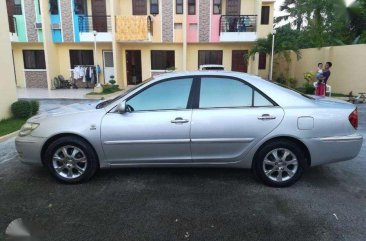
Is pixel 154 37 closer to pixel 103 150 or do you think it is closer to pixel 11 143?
pixel 11 143

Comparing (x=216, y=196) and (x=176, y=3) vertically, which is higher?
(x=176, y=3)

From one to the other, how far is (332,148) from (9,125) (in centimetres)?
741

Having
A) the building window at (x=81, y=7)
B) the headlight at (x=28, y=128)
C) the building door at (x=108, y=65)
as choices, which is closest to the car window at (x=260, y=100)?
the headlight at (x=28, y=128)

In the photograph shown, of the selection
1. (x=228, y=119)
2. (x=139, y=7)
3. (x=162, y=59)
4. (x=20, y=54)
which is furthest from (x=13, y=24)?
(x=228, y=119)

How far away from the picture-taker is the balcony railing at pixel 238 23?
18231 millimetres

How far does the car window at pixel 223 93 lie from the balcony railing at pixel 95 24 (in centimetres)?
1632

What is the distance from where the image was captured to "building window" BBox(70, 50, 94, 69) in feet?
65.9

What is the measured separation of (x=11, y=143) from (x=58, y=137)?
9.82 ft

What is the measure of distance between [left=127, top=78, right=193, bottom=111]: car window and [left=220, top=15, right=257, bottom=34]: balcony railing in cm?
1540

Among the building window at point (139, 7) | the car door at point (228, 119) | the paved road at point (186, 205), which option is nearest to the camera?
the paved road at point (186, 205)

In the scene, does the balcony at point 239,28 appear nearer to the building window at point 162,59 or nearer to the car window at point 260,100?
the building window at point 162,59

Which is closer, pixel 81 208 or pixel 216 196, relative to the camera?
pixel 81 208

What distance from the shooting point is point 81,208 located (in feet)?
11.3

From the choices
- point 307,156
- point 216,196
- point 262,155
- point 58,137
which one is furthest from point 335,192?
point 58,137
